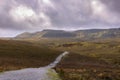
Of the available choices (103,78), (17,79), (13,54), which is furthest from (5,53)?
(17,79)

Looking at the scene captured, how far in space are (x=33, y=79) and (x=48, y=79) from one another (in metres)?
1.98

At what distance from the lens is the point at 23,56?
3927 inches

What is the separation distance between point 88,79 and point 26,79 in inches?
508

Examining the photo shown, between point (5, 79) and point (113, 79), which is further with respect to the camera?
point (113, 79)

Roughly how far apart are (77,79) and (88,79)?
3.17 metres

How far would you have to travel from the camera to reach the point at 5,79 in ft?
129

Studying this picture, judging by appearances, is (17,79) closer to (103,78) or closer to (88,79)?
(88,79)

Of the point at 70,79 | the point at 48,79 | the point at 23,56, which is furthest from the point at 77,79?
the point at 23,56

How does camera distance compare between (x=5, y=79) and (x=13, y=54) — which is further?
(x=13, y=54)

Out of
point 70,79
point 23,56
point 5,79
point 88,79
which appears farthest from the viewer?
point 23,56

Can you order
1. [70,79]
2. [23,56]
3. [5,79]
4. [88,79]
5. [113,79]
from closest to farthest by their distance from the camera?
[5,79]
[70,79]
[88,79]
[113,79]
[23,56]

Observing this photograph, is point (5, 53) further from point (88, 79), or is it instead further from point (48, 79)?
point (48, 79)

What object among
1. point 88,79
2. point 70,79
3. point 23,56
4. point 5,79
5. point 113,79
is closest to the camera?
point 5,79

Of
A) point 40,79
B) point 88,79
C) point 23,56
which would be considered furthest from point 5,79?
point 23,56
